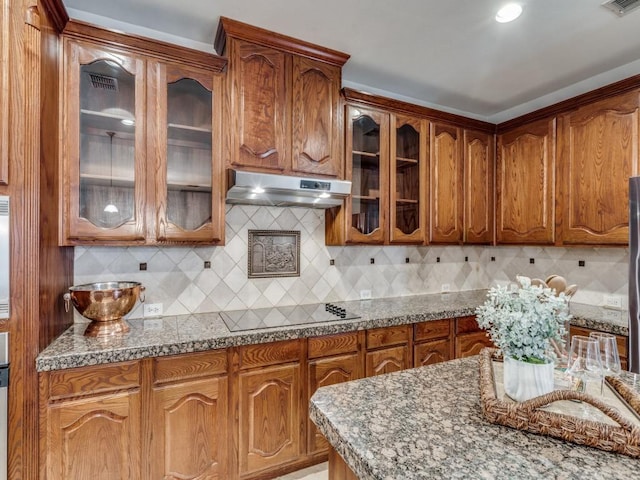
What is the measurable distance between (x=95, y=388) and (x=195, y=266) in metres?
0.92

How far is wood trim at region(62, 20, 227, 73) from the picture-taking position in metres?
1.76

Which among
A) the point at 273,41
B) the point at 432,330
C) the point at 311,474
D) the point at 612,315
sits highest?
the point at 273,41

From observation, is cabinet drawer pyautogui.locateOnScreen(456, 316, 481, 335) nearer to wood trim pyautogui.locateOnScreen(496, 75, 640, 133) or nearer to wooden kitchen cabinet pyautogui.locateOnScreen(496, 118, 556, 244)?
wooden kitchen cabinet pyautogui.locateOnScreen(496, 118, 556, 244)

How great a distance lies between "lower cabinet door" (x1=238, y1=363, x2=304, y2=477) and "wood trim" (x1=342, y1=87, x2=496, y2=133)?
1890 mm

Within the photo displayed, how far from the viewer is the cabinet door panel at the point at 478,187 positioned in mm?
3027

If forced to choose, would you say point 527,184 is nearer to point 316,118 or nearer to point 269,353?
point 316,118

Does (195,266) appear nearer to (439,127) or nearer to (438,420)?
(438,420)

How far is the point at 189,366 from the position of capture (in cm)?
175

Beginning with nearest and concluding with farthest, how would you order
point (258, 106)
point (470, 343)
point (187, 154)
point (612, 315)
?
point (187, 154)
point (258, 106)
point (612, 315)
point (470, 343)

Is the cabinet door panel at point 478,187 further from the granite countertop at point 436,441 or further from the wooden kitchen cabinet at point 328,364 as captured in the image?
the granite countertop at point 436,441

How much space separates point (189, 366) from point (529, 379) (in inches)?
59.3

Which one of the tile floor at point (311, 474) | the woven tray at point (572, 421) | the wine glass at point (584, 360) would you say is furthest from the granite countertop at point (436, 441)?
the tile floor at point (311, 474)

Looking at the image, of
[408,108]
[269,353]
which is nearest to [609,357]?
[269,353]

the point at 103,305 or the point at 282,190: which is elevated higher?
the point at 282,190
